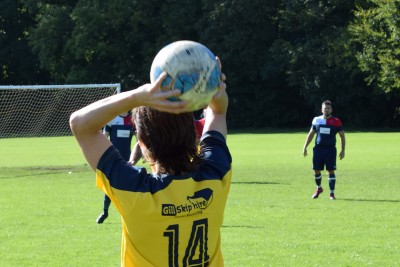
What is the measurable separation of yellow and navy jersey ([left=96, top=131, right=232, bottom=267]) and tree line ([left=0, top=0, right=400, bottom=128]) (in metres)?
46.6

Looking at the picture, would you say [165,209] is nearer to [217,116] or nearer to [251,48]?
[217,116]

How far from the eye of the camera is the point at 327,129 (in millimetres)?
17125

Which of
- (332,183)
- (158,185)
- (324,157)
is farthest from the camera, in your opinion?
(324,157)

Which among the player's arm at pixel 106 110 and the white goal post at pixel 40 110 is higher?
the player's arm at pixel 106 110

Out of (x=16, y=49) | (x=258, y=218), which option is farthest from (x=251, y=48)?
(x=258, y=218)

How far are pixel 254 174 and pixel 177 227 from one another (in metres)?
19.6

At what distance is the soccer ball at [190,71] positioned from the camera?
9.53 ft

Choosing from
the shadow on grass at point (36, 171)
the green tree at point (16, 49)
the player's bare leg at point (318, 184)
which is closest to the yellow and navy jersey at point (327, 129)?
the player's bare leg at point (318, 184)

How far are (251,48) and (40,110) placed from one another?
18163mm

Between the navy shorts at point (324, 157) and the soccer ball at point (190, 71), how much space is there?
14197 millimetres

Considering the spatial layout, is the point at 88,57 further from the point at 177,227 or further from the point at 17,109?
the point at 177,227

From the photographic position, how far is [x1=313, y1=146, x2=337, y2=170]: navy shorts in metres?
17.0

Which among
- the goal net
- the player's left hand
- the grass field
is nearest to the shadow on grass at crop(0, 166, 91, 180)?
the grass field

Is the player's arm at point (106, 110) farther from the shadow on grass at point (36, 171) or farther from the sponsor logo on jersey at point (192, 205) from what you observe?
the shadow on grass at point (36, 171)
